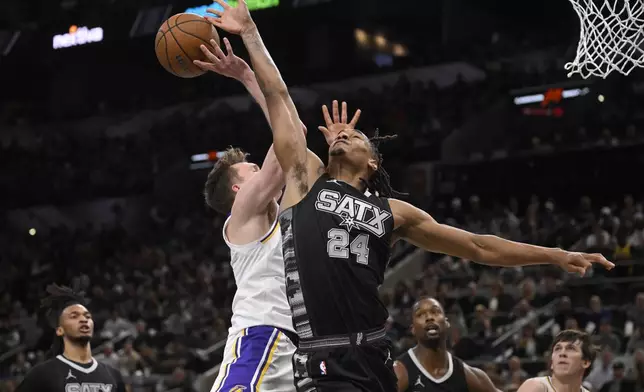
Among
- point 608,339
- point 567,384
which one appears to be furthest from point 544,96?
point 567,384

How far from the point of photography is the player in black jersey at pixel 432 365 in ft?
19.7

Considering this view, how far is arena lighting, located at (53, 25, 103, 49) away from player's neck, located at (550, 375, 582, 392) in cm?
1666

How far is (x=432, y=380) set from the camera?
6035 millimetres

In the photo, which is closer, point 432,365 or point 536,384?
point 536,384

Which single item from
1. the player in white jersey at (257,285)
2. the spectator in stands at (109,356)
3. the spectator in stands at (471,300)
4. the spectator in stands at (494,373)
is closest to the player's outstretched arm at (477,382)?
the player in white jersey at (257,285)

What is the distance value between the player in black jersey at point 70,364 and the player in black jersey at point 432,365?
196 centimetres

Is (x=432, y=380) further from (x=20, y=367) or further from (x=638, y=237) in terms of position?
(x=20, y=367)

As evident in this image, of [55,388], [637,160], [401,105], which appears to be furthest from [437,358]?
[401,105]

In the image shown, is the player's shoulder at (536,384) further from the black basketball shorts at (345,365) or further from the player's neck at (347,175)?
the player's neck at (347,175)

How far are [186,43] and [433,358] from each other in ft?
8.79

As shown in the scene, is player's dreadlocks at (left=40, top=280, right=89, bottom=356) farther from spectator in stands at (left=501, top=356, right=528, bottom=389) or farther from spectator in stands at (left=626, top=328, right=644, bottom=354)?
spectator in stands at (left=626, top=328, right=644, bottom=354)

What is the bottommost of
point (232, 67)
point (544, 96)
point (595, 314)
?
point (595, 314)

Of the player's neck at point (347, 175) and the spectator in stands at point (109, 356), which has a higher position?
the player's neck at point (347, 175)

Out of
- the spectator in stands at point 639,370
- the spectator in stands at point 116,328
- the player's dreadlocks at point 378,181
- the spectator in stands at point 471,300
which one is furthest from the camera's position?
the spectator in stands at point 116,328
